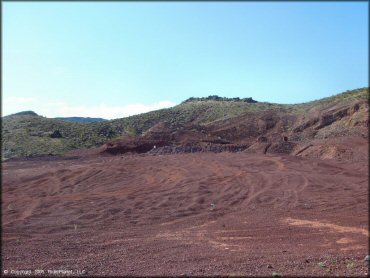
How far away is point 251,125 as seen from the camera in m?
39.8

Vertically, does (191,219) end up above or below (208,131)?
below

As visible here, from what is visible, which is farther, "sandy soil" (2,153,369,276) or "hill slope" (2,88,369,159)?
"hill slope" (2,88,369,159)

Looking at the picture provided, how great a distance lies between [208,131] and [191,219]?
27.3 m

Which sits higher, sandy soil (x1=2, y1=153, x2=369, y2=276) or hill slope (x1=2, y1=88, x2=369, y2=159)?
hill slope (x1=2, y1=88, x2=369, y2=159)

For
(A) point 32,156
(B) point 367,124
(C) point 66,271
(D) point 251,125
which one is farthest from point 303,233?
(D) point 251,125

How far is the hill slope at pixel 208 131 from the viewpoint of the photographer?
3216 cm

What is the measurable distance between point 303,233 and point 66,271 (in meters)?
6.09

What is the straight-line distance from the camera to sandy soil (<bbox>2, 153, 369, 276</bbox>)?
8.05 m

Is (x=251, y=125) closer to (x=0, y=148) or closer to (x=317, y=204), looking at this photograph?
(x=0, y=148)

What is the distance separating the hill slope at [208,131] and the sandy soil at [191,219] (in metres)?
9.85

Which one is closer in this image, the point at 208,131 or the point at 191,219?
the point at 191,219

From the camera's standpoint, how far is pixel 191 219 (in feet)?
41.9

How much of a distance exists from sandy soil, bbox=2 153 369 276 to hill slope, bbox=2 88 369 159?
388 inches

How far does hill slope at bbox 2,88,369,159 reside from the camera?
Result: 32156 millimetres
